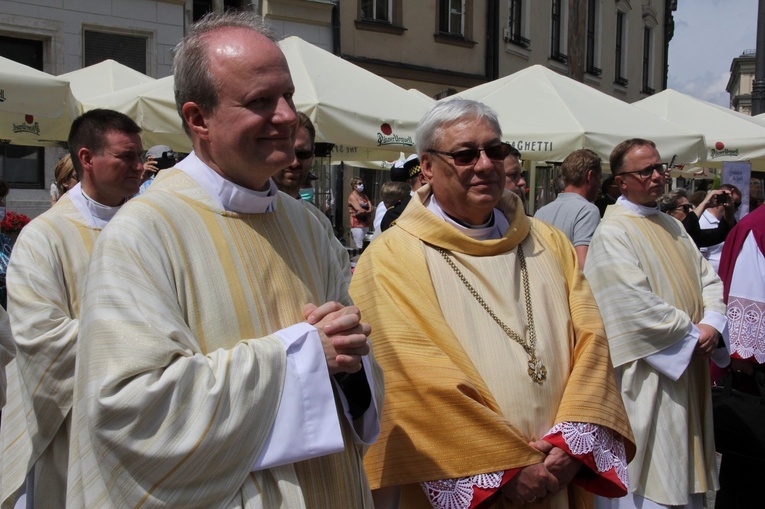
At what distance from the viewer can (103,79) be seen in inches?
357

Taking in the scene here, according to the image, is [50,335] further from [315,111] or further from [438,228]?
[315,111]

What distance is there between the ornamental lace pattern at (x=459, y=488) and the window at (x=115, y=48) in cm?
1311

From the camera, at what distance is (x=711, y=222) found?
341 inches

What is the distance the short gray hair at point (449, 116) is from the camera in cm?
299

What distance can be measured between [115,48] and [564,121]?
9.72 meters

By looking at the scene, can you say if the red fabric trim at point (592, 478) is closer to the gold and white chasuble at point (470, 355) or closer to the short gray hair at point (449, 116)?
the gold and white chasuble at point (470, 355)

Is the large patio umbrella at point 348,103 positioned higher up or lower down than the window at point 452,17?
lower down

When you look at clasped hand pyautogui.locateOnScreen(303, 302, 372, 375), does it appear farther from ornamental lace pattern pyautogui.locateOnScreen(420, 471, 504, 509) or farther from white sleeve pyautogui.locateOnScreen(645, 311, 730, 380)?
white sleeve pyautogui.locateOnScreen(645, 311, 730, 380)

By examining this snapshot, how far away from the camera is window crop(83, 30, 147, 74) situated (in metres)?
Result: 14.0

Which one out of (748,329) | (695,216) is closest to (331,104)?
(748,329)

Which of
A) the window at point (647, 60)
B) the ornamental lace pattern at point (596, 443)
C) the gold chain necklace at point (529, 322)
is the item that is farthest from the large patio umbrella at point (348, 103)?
the window at point (647, 60)

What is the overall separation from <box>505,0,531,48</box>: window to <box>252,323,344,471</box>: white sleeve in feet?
69.0

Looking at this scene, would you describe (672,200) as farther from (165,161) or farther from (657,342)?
(165,161)

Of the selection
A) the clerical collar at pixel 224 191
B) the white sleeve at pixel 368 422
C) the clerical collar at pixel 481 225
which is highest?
the clerical collar at pixel 224 191
